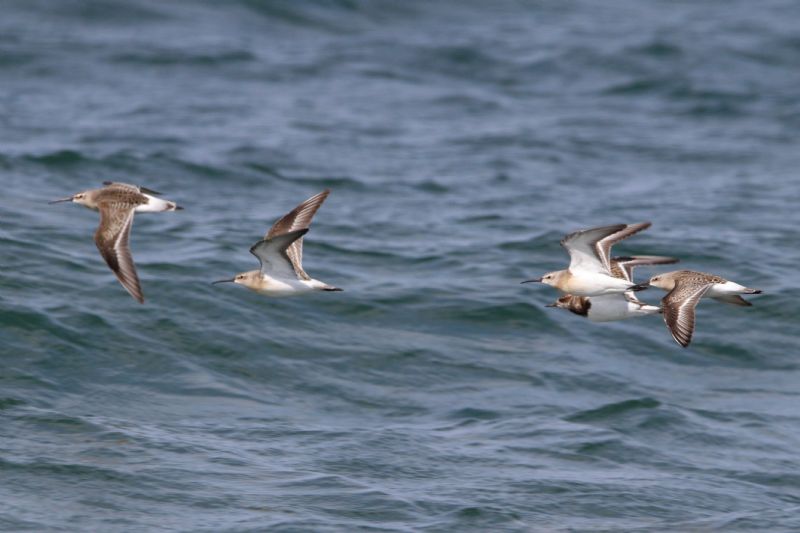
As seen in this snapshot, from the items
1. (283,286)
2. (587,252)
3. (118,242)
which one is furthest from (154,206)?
(587,252)

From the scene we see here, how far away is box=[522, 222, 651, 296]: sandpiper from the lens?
1228cm

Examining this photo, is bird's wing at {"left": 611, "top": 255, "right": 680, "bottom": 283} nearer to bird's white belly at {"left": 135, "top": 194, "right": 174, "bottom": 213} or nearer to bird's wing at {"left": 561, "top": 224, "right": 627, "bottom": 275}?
bird's wing at {"left": 561, "top": 224, "right": 627, "bottom": 275}

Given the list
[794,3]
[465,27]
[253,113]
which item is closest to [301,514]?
[253,113]

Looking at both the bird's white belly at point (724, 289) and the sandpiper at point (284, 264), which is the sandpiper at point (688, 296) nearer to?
the bird's white belly at point (724, 289)

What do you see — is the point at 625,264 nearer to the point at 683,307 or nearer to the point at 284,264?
the point at 683,307

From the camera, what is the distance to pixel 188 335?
16.5m

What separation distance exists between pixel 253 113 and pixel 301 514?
1418 cm

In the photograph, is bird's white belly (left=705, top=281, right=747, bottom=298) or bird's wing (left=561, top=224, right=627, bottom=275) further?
bird's white belly (left=705, top=281, right=747, bottom=298)

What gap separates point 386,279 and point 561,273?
5.76m

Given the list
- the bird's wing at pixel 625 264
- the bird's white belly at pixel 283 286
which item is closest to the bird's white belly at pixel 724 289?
the bird's wing at pixel 625 264

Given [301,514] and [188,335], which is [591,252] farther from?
[188,335]

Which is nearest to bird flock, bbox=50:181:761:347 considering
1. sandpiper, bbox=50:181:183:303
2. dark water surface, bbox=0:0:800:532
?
sandpiper, bbox=50:181:183:303

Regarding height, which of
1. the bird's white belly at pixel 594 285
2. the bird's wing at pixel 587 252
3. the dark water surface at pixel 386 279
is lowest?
the dark water surface at pixel 386 279

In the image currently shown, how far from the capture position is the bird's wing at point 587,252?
40.1ft
